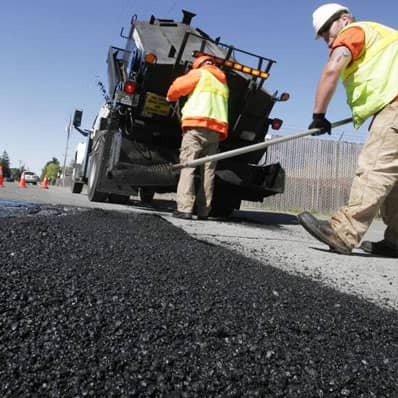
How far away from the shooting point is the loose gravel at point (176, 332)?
1.16m

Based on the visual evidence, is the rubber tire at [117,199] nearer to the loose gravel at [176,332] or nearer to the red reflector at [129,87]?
the red reflector at [129,87]

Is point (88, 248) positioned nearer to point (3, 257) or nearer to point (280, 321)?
point (3, 257)

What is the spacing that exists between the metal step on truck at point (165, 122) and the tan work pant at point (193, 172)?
319mm

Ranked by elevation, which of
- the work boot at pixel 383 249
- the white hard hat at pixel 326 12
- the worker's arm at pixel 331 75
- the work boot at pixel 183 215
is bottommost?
the work boot at pixel 383 249

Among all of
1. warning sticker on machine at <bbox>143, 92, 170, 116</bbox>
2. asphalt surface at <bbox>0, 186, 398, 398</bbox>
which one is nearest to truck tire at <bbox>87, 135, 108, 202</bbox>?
warning sticker on machine at <bbox>143, 92, 170, 116</bbox>

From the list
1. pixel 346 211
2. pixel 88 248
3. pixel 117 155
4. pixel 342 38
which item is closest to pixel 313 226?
pixel 346 211

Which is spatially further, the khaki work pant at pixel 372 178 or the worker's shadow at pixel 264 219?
the worker's shadow at pixel 264 219

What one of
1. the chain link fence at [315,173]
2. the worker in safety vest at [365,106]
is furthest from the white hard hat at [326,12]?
the chain link fence at [315,173]

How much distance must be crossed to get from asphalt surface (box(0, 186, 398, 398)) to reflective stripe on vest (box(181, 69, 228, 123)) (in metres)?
3.20

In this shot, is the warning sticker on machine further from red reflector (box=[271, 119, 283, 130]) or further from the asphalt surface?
the asphalt surface

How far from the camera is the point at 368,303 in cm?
203

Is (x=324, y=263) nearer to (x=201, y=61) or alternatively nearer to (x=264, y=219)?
(x=201, y=61)

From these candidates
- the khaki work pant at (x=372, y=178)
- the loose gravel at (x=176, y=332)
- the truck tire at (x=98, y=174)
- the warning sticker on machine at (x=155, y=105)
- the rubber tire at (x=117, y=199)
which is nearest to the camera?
the loose gravel at (x=176, y=332)

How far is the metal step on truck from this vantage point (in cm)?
567
